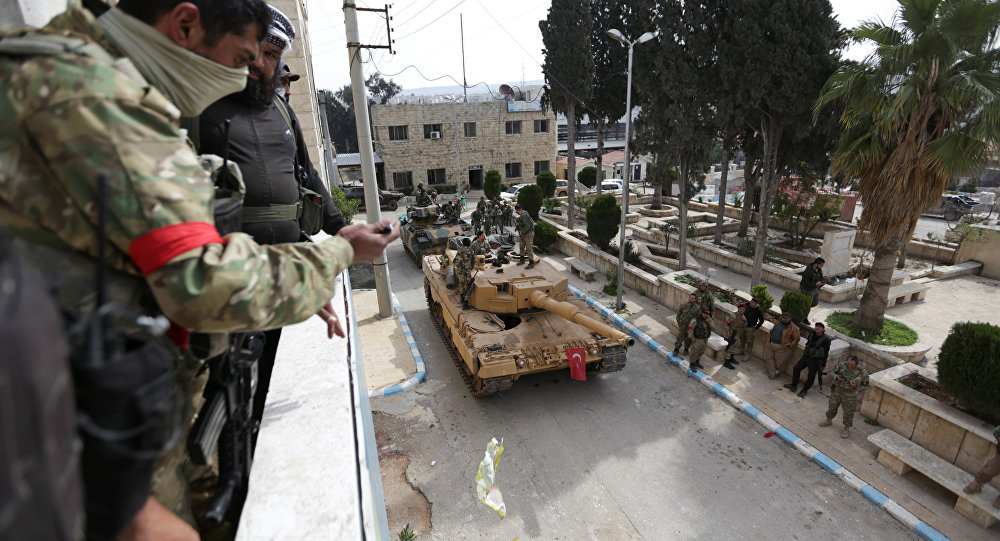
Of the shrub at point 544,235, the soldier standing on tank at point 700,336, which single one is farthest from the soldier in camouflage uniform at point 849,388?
the shrub at point 544,235

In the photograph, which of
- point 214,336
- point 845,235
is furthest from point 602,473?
point 845,235

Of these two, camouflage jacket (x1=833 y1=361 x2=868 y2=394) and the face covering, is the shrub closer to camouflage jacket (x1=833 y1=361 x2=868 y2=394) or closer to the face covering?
camouflage jacket (x1=833 y1=361 x2=868 y2=394)

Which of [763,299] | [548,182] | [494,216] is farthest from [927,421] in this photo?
[548,182]

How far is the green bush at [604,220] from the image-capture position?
48.0ft

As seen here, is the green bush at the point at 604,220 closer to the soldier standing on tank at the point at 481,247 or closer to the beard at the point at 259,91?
the soldier standing on tank at the point at 481,247

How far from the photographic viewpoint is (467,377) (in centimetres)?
820

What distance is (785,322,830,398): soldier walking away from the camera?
7.62 metres

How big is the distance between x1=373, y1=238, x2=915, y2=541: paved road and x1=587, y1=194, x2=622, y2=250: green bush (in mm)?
6652

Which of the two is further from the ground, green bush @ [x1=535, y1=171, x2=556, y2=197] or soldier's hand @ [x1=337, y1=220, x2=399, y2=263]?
soldier's hand @ [x1=337, y1=220, x2=399, y2=263]

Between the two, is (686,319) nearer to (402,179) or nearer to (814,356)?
(814,356)

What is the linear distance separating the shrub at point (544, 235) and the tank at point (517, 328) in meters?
7.16

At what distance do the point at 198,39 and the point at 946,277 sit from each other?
16.7m

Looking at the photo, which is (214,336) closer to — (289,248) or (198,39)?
(289,248)

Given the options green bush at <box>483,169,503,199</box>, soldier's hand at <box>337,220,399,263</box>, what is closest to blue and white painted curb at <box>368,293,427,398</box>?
soldier's hand at <box>337,220,399,263</box>
